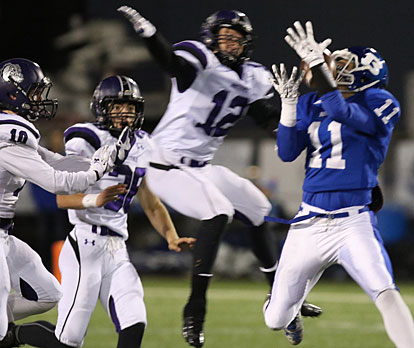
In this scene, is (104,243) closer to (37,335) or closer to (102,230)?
(102,230)

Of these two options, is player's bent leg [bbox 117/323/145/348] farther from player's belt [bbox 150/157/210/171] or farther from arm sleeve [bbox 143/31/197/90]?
arm sleeve [bbox 143/31/197/90]

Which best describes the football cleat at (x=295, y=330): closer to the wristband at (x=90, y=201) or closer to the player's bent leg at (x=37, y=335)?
the player's bent leg at (x=37, y=335)

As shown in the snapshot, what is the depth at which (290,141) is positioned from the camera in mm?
4145

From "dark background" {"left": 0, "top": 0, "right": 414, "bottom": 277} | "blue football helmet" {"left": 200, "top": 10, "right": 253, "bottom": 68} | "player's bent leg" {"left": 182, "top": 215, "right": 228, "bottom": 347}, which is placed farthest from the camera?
"dark background" {"left": 0, "top": 0, "right": 414, "bottom": 277}

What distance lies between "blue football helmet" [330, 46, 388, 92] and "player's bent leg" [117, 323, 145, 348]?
1.57 metres

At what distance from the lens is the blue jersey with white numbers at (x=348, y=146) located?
4074 millimetres

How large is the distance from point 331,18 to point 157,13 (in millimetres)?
2703

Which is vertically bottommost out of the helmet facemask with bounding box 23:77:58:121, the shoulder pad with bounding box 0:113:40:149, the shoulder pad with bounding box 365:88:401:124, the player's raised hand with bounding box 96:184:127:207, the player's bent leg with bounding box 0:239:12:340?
the player's bent leg with bounding box 0:239:12:340

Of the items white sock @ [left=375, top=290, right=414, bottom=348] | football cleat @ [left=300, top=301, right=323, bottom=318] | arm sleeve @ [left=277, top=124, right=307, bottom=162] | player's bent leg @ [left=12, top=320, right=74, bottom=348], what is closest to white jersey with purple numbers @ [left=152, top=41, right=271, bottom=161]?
arm sleeve @ [left=277, top=124, right=307, bottom=162]

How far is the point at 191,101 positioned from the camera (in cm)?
475

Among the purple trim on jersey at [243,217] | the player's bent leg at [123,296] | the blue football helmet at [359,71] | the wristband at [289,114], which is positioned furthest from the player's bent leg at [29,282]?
the blue football helmet at [359,71]

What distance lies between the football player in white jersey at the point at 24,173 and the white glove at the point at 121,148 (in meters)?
0.02

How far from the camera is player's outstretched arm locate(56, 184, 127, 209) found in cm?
396

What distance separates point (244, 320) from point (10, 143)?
4473 mm
